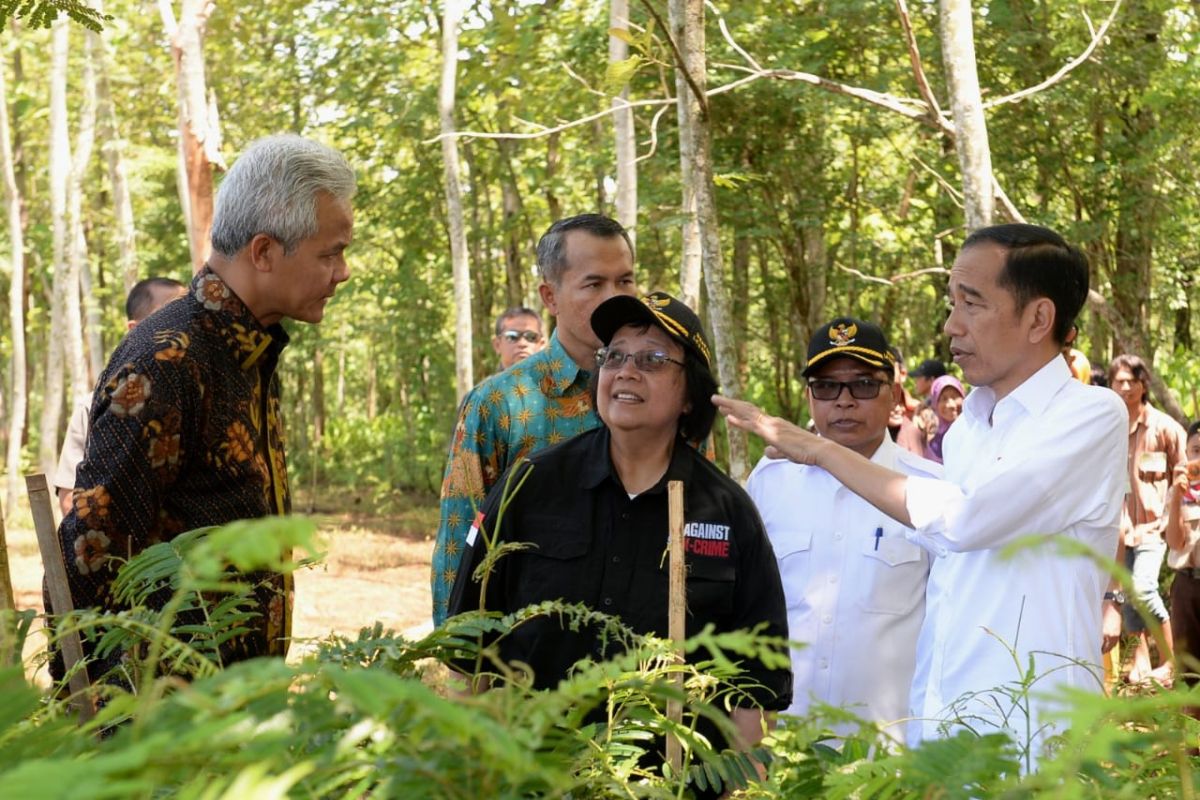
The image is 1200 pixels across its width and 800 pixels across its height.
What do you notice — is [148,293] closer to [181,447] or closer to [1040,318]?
[181,447]

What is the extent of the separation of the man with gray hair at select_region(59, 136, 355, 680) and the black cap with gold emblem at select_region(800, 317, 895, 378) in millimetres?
1828

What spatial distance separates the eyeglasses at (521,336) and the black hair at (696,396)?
614 cm

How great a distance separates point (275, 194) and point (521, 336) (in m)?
6.65

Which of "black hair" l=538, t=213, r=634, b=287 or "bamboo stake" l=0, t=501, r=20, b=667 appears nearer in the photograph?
"bamboo stake" l=0, t=501, r=20, b=667

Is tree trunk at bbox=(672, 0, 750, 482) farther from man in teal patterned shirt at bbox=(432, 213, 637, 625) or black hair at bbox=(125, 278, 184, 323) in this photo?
black hair at bbox=(125, 278, 184, 323)

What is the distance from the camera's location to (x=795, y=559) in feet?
12.5

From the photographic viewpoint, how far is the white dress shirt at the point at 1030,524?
2787mm

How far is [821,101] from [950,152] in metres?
1.58

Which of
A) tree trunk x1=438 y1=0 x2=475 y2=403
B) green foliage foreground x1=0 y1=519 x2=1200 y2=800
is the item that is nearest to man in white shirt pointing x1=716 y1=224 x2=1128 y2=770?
green foliage foreground x1=0 y1=519 x2=1200 y2=800

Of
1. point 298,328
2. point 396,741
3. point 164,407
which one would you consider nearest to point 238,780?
point 396,741

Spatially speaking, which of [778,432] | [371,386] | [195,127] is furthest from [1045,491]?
[371,386]

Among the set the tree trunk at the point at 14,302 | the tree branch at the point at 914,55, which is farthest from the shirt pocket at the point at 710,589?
the tree trunk at the point at 14,302

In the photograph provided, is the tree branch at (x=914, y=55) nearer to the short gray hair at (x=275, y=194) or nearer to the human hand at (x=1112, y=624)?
the human hand at (x=1112, y=624)

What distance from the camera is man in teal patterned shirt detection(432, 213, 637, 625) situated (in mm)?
3611
